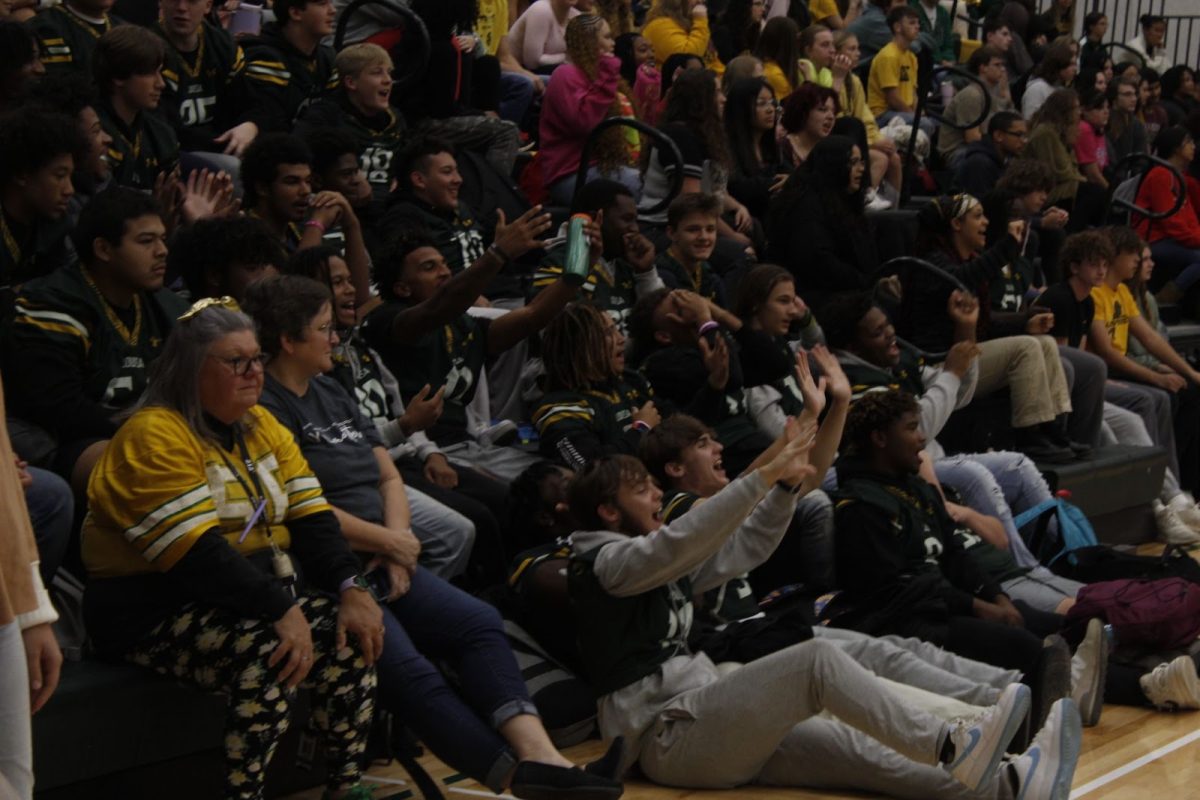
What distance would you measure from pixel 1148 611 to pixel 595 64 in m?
4.02

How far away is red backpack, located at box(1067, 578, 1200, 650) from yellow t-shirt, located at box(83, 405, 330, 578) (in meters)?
2.65

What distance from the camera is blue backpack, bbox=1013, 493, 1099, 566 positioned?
6.59 metres

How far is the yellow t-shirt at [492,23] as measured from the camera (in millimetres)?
9516

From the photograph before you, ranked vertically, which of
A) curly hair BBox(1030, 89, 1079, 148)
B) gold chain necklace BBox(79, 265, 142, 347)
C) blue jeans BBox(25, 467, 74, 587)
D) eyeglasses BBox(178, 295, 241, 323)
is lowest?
curly hair BBox(1030, 89, 1079, 148)

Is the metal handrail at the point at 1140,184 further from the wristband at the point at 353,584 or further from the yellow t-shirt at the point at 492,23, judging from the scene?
the wristband at the point at 353,584

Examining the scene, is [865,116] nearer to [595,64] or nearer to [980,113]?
[980,113]

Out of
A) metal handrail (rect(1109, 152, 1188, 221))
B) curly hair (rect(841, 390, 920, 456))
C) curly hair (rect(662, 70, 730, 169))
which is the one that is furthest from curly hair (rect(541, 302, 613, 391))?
metal handrail (rect(1109, 152, 1188, 221))

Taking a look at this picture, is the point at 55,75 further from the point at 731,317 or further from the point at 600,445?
the point at 731,317

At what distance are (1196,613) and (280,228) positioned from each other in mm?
3166

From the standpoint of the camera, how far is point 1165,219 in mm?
10703

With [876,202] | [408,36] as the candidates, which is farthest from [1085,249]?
[408,36]

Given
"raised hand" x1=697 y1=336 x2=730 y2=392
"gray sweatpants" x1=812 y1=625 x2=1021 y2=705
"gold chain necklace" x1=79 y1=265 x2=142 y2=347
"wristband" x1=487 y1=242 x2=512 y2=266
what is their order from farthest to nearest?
"raised hand" x1=697 y1=336 x2=730 y2=392
"wristband" x1=487 y1=242 x2=512 y2=266
"gray sweatpants" x1=812 y1=625 x2=1021 y2=705
"gold chain necklace" x1=79 y1=265 x2=142 y2=347

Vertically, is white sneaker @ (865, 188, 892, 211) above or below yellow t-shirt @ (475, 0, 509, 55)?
below

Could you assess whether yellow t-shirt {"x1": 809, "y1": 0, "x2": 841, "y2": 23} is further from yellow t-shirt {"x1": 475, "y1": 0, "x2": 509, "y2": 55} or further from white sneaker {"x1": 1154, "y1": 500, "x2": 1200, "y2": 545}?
white sneaker {"x1": 1154, "y1": 500, "x2": 1200, "y2": 545}
